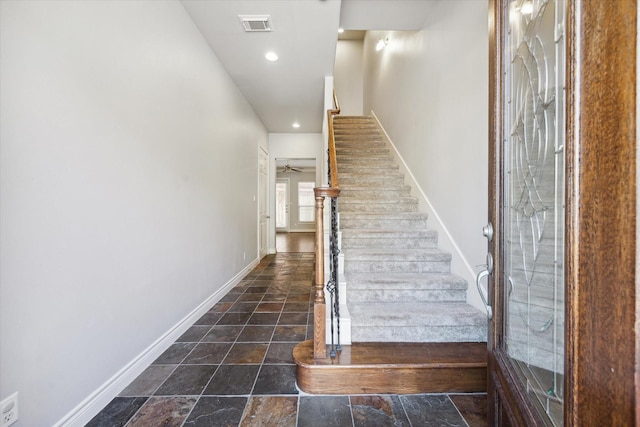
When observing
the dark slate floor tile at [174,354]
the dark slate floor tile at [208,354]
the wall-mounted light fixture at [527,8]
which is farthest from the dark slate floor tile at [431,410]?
the wall-mounted light fixture at [527,8]

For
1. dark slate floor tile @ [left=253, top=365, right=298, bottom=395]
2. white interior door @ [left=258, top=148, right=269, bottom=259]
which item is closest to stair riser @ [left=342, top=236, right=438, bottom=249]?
dark slate floor tile @ [left=253, top=365, right=298, bottom=395]

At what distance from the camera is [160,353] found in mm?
2104

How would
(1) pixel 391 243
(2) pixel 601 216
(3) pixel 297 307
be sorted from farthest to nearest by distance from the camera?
(3) pixel 297 307 < (1) pixel 391 243 < (2) pixel 601 216

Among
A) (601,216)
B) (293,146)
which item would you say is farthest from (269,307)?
(293,146)

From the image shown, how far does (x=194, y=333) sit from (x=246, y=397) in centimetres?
104

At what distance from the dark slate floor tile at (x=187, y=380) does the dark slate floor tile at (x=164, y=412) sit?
0.18 feet

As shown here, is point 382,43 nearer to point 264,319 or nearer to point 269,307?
point 269,307

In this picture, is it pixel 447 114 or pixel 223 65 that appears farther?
pixel 223 65

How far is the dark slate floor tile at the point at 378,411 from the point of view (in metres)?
1.46

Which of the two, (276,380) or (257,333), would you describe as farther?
(257,333)

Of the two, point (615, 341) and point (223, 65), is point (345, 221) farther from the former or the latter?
point (615, 341)

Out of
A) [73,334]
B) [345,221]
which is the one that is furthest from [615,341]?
[345,221]

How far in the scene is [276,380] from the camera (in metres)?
1.80

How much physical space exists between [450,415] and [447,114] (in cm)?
233
